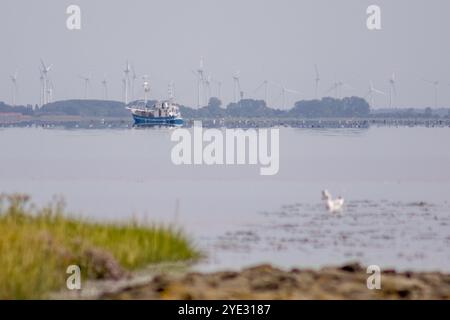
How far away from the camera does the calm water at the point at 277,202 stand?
40000 mm

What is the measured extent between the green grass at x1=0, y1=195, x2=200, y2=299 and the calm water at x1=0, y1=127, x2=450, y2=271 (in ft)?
6.22

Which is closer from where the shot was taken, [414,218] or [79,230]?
[79,230]

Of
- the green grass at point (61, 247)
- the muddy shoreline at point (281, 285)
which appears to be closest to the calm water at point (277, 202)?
the green grass at point (61, 247)

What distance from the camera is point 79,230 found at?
1375 inches

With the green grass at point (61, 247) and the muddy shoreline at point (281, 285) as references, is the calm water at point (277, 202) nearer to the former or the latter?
the green grass at point (61, 247)

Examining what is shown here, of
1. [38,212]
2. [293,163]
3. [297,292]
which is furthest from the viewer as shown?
[293,163]

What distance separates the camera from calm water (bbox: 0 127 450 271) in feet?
131

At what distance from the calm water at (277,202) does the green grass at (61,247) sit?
1.90 m

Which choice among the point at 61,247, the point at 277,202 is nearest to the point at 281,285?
the point at 61,247

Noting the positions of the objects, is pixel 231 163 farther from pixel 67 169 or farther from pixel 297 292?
pixel 297 292
